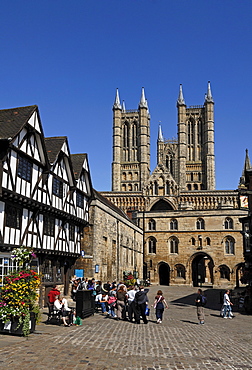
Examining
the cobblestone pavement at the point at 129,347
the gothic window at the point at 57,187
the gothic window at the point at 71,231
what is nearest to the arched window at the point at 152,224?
the gothic window at the point at 71,231

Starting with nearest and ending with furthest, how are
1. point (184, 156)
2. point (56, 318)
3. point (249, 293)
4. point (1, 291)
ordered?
point (1, 291)
point (56, 318)
point (249, 293)
point (184, 156)

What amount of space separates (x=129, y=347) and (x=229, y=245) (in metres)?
41.0

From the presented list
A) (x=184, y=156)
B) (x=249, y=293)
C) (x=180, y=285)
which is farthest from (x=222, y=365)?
(x=184, y=156)

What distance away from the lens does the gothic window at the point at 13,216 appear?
16266mm

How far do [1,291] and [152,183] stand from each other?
69.7m

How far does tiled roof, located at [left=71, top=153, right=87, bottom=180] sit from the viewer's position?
82.0 feet

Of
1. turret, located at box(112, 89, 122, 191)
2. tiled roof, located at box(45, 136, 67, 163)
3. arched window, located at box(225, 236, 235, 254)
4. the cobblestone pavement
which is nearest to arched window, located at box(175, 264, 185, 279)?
arched window, located at box(225, 236, 235, 254)

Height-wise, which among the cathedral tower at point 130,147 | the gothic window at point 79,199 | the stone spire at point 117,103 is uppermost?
the stone spire at point 117,103

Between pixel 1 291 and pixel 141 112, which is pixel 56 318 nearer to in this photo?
pixel 1 291

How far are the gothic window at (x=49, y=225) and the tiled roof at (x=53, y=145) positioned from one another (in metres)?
2.99

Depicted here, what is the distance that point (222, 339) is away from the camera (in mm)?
11734

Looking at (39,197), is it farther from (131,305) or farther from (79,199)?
(131,305)

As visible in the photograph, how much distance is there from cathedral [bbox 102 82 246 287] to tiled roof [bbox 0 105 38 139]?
34.5m

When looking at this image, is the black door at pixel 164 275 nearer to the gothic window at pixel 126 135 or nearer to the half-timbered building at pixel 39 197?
the half-timbered building at pixel 39 197
